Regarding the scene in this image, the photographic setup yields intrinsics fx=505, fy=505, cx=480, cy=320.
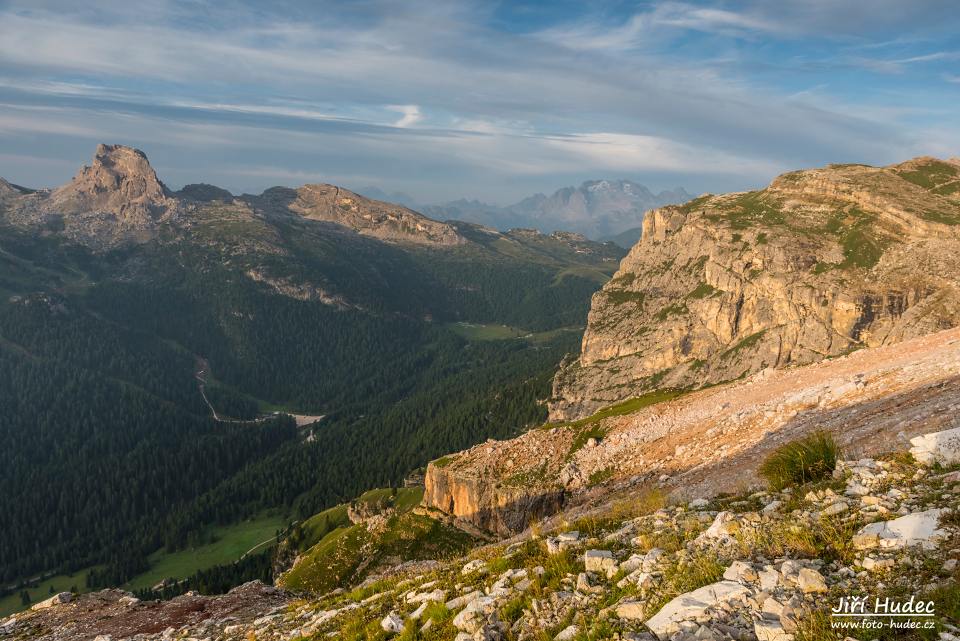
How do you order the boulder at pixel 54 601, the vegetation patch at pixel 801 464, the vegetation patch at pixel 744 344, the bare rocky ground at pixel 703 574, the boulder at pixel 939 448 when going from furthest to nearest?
the vegetation patch at pixel 744 344 < the boulder at pixel 54 601 < the vegetation patch at pixel 801 464 < the boulder at pixel 939 448 < the bare rocky ground at pixel 703 574

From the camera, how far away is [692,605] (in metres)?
8.69

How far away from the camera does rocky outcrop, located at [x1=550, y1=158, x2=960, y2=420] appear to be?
105 meters

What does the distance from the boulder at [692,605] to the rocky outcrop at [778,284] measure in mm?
106761

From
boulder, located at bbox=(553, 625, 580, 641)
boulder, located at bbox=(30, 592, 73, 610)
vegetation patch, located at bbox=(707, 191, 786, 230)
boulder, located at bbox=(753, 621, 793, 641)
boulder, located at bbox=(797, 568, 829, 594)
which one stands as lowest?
boulder, located at bbox=(30, 592, 73, 610)

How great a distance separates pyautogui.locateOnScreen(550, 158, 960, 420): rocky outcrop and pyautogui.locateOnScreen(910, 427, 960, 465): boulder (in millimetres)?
97763

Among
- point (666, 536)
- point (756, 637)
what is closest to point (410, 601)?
point (666, 536)

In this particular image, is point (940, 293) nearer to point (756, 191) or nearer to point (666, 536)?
point (756, 191)

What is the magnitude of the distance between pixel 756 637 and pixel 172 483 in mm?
226986

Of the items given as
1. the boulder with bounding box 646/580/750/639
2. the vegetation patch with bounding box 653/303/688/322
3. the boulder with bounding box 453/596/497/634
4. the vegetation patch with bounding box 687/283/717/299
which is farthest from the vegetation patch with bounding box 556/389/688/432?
A: the vegetation patch with bounding box 653/303/688/322

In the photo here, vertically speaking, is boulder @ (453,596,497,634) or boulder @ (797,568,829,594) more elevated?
boulder @ (797,568,829,594)

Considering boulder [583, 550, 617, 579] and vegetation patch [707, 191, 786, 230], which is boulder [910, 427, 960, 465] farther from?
vegetation patch [707, 191, 786, 230]

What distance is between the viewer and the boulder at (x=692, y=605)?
841 centimetres

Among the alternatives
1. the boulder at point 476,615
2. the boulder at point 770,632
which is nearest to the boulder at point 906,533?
the boulder at point 770,632

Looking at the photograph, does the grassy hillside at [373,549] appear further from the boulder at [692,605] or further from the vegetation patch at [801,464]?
the boulder at [692,605]
